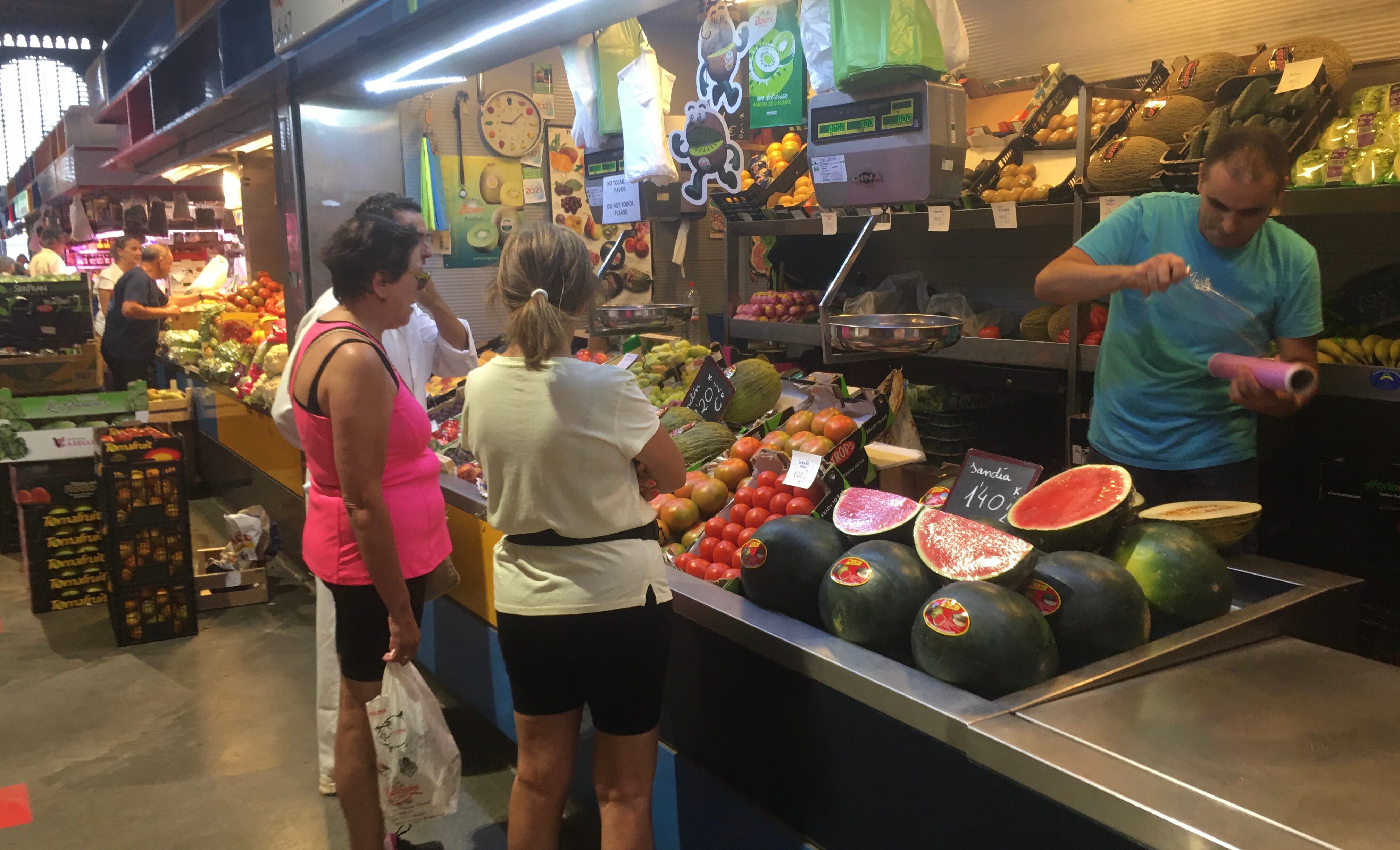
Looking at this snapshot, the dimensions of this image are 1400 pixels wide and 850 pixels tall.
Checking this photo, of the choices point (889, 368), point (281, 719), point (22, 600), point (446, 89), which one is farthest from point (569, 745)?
point (22, 600)

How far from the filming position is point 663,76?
4059 mm

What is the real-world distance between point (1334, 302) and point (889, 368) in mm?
2572

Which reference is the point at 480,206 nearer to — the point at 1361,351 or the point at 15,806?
the point at 15,806

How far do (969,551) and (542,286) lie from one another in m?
1.02

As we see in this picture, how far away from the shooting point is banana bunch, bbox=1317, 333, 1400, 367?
11.0ft

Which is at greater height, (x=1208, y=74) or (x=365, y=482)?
(x=1208, y=74)

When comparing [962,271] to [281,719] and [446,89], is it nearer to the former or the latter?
[446,89]

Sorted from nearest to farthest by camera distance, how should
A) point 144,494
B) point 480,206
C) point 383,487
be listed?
point 383,487, point 144,494, point 480,206

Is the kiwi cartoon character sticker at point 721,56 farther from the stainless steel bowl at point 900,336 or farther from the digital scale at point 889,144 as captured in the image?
the stainless steel bowl at point 900,336

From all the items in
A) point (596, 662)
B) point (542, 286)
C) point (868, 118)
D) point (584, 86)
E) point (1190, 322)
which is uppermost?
point (584, 86)

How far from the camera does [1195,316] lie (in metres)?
2.79

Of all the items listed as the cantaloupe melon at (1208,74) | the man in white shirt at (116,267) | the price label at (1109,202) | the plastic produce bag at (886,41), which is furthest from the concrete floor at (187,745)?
the man in white shirt at (116,267)

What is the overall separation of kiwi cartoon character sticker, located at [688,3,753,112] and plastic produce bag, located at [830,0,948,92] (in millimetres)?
1357

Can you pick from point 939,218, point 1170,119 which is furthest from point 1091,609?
point 1170,119
